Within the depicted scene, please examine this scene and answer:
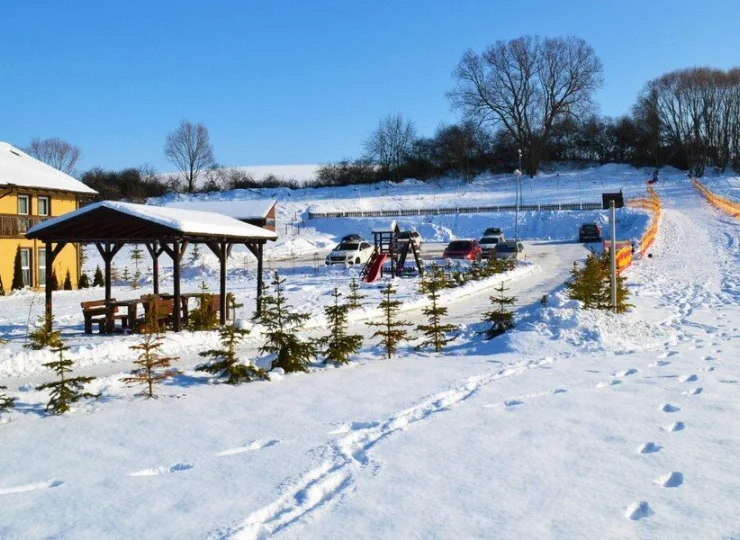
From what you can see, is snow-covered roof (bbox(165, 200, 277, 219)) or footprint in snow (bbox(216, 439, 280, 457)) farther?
snow-covered roof (bbox(165, 200, 277, 219))

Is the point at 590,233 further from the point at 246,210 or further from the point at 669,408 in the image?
the point at 669,408

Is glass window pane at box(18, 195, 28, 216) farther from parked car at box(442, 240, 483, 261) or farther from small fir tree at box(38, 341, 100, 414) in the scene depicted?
small fir tree at box(38, 341, 100, 414)

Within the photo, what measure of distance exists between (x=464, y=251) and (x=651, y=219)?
673 inches

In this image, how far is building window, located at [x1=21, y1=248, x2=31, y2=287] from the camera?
92.1 feet

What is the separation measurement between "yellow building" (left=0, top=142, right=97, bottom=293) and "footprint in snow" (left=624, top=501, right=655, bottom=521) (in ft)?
87.1

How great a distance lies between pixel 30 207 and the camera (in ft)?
94.0

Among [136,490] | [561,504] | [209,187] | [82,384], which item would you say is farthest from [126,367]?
[209,187]

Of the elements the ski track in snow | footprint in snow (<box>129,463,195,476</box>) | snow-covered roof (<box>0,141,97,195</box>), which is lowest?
footprint in snow (<box>129,463,195,476</box>)

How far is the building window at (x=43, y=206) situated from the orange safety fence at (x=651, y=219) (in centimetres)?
2719

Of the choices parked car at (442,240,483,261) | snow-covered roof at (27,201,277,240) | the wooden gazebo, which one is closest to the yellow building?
the wooden gazebo

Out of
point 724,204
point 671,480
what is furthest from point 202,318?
point 724,204

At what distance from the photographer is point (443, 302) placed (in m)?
21.5

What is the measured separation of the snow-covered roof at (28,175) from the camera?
27297mm

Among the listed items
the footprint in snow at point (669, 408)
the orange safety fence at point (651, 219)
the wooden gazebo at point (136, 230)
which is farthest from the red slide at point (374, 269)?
the footprint in snow at point (669, 408)
